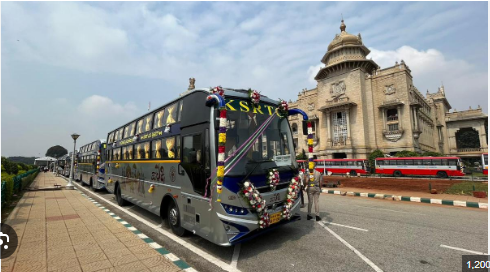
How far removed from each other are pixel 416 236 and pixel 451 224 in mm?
2352

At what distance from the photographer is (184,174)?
581 centimetres

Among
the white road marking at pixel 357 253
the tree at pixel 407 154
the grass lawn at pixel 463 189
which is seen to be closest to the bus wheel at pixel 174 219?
the white road marking at pixel 357 253

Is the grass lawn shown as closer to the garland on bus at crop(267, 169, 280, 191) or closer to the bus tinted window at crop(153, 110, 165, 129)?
the garland on bus at crop(267, 169, 280, 191)

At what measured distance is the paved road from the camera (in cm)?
440

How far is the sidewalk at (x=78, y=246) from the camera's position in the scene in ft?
14.4

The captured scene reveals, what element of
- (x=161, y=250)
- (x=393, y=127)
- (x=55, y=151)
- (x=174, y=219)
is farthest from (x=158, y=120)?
(x=55, y=151)

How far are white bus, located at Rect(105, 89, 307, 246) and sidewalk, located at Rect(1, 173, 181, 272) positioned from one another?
1.09m

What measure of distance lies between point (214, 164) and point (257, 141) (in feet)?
3.90

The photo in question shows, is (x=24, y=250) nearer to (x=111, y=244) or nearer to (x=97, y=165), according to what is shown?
(x=111, y=244)

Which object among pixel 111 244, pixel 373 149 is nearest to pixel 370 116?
pixel 373 149

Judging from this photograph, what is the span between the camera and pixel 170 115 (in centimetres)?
695

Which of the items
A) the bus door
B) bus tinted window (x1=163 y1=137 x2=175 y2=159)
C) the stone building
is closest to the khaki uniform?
the bus door

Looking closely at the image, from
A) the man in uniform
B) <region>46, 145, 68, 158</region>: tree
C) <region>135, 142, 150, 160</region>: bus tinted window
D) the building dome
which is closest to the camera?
the man in uniform
